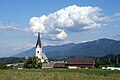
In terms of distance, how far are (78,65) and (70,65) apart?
3535mm

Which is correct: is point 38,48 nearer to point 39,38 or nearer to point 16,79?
point 39,38

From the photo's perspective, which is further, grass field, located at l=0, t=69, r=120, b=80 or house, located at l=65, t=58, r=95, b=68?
house, located at l=65, t=58, r=95, b=68

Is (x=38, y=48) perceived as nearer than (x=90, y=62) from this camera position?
No

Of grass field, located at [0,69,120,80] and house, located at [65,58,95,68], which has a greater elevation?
house, located at [65,58,95,68]

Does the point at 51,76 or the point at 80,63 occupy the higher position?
the point at 80,63

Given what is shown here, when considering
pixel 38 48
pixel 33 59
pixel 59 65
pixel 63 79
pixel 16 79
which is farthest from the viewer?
pixel 38 48

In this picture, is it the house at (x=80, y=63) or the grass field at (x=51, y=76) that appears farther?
the house at (x=80, y=63)

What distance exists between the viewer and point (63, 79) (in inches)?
995

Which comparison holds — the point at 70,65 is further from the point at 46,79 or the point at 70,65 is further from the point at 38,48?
the point at 46,79

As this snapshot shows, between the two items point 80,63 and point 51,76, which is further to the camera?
point 80,63

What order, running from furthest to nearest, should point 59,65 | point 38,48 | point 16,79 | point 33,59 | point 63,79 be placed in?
point 38,48
point 59,65
point 33,59
point 63,79
point 16,79

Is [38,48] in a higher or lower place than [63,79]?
higher

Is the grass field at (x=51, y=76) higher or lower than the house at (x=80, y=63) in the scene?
lower

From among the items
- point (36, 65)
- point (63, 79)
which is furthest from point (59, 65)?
point (63, 79)
